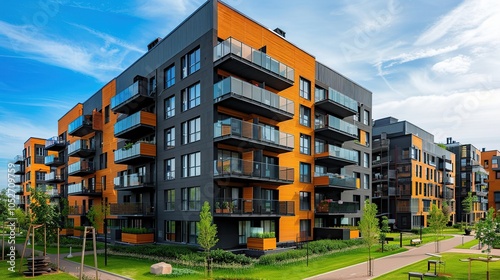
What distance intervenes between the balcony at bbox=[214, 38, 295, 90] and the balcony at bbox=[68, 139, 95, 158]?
2548 cm

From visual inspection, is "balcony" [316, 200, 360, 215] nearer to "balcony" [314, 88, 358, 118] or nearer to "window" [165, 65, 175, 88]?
"balcony" [314, 88, 358, 118]

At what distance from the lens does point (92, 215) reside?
109 feet

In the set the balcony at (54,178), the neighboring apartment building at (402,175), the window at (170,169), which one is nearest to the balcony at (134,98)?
the window at (170,169)

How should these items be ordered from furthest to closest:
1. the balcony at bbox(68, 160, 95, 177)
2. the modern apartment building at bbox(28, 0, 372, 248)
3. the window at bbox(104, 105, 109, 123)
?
1. the balcony at bbox(68, 160, 95, 177)
2. the window at bbox(104, 105, 109, 123)
3. the modern apartment building at bbox(28, 0, 372, 248)

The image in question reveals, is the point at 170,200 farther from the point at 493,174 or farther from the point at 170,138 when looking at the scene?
the point at 493,174

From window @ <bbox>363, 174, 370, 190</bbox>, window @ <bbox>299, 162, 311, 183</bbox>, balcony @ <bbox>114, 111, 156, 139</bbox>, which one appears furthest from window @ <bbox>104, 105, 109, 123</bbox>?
window @ <bbox>363, 174, 370, 190</bbox>

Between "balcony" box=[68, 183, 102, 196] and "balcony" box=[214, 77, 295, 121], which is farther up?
"balcony" box=[214, 77, 295, 121]

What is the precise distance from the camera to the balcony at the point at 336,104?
33844 millimetres

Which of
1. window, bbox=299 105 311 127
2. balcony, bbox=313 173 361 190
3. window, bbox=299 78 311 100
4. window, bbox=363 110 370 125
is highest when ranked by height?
window, bbox=299 78 311 100

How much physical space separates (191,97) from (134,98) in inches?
276

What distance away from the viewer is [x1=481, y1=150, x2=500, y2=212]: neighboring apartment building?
8696cm

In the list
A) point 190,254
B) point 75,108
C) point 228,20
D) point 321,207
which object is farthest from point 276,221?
point 75,108

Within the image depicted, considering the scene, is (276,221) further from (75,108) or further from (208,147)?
(75,108)

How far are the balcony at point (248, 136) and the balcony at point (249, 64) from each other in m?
3.95
